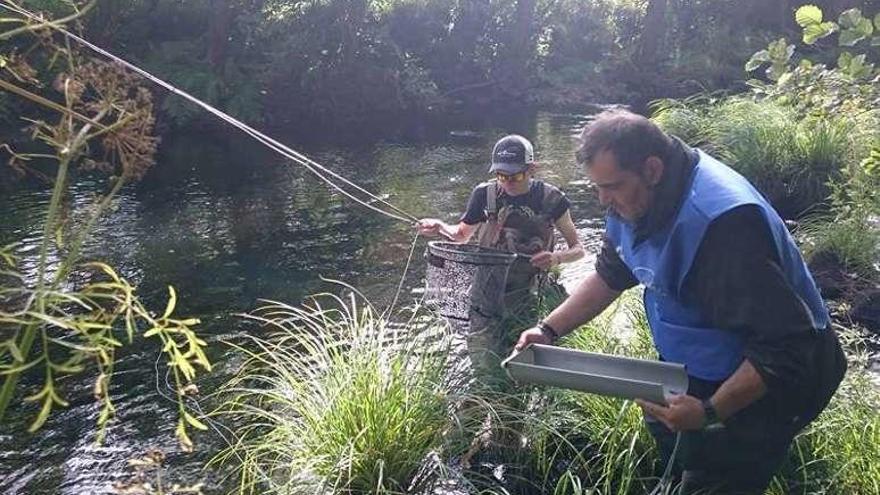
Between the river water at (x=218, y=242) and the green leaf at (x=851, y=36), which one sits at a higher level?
the green leaf at (x=851, y=36)

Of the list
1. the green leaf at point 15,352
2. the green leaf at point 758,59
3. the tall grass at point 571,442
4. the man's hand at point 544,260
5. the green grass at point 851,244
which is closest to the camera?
the green leaf at point 15,352

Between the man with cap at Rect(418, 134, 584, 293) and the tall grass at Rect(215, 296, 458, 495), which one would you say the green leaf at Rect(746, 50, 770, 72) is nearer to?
the man with cap at Rect(418, 134, 584, 293)

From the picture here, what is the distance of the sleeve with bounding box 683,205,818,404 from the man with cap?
92.3 inches

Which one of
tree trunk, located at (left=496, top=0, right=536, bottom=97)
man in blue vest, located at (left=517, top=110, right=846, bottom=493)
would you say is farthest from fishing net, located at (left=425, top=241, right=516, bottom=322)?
tree trunk, located at (left=496, top=0, right=536, bottom=97)

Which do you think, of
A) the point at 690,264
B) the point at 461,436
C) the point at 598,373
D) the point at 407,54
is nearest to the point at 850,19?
the point at 690,264

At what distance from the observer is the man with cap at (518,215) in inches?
187

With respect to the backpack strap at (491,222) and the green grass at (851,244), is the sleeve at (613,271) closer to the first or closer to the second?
the backpack strap at (491,222)

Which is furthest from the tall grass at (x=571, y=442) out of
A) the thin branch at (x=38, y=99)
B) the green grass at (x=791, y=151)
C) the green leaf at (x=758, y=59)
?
the green grass at (x=791, y=151)

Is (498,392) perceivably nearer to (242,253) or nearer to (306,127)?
(242,253)

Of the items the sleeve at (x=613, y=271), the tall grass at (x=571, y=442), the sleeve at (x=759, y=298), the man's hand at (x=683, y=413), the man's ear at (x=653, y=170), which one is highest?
the man's ear at (x=653, y=170)

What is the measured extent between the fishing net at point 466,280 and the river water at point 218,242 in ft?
5.04

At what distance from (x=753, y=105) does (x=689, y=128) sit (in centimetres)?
156

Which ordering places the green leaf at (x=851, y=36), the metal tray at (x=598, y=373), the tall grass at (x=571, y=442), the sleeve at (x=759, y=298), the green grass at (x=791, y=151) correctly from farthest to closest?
the green grass at (x=791, y=151) → the green leaf at (x=851, y=36) → the tall grass at (x=571, y=442) → the metal tray at (x=598, y=373) → the sleeve at (x=759, y=298)

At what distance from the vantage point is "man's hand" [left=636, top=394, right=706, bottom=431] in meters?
2.48
